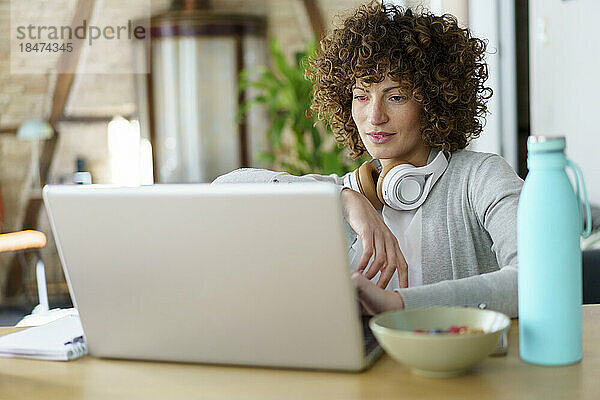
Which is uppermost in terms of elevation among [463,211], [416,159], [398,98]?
[398,98]

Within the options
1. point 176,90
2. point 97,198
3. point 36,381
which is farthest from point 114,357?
point 176,90

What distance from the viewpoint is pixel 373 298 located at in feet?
3.44

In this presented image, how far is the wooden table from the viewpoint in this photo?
2.86 ft

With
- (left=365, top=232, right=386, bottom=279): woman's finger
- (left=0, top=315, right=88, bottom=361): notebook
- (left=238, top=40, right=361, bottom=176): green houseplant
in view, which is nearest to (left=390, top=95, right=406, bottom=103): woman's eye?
(left=365, top=232, right=386, bottom=279): woman's finger

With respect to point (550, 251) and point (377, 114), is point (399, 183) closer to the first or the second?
point (377, 114)

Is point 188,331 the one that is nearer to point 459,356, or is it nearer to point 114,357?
point 114,357

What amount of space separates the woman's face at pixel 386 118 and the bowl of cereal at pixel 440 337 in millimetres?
668

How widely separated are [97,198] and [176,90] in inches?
190

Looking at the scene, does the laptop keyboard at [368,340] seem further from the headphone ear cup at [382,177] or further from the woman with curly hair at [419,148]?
the headphone ear cup at [382,177]

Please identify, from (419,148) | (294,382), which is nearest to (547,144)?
(294,382)

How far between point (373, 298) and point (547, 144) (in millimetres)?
315

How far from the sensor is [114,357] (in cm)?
104

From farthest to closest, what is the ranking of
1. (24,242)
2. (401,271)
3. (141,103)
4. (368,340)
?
(141,103) → (24,242) → (401,271) → (368,340)

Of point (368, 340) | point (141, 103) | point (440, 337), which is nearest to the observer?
point (440, 337)
